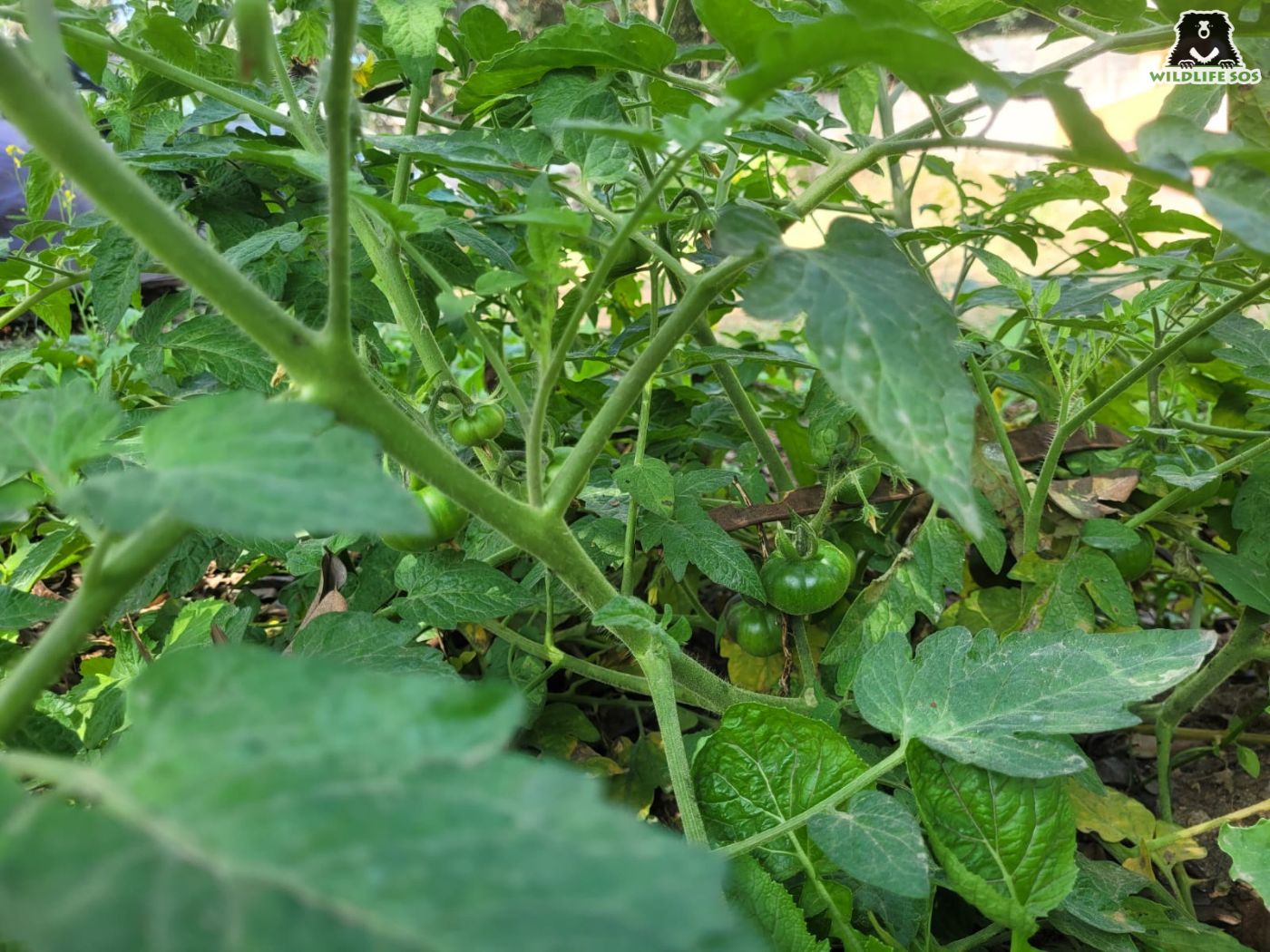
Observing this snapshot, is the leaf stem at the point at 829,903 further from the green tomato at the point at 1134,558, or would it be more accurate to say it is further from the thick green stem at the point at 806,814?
the green tomato at the point at 1134,558

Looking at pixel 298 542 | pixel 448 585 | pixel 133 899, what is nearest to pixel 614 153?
pixel 448 585

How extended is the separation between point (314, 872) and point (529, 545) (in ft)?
1.06

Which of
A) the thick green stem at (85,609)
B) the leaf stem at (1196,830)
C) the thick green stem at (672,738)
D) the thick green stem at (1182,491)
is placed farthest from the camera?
the thick green stem at (1182,491)

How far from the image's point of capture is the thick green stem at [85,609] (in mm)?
319

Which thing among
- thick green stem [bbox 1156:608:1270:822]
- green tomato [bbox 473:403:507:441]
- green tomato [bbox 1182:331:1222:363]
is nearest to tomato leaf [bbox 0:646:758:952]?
green tomato [bbox 473:403:507:441]

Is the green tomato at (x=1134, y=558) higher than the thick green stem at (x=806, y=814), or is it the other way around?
the thick green stem at (x=806, y=814)

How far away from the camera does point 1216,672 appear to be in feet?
2.85

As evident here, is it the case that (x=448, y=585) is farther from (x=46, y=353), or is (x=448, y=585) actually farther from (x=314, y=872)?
(x=46, y=353)

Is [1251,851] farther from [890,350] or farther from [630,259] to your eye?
[630,259]

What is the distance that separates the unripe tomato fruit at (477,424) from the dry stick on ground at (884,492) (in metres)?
0.33

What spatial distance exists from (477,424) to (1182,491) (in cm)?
73

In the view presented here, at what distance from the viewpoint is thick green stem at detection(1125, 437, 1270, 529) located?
0.82m

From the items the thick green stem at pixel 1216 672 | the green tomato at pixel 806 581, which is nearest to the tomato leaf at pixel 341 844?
the green tomato at pixel 806 581

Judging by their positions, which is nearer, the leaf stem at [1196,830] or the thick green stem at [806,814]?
the thick green stem at [806,814]
